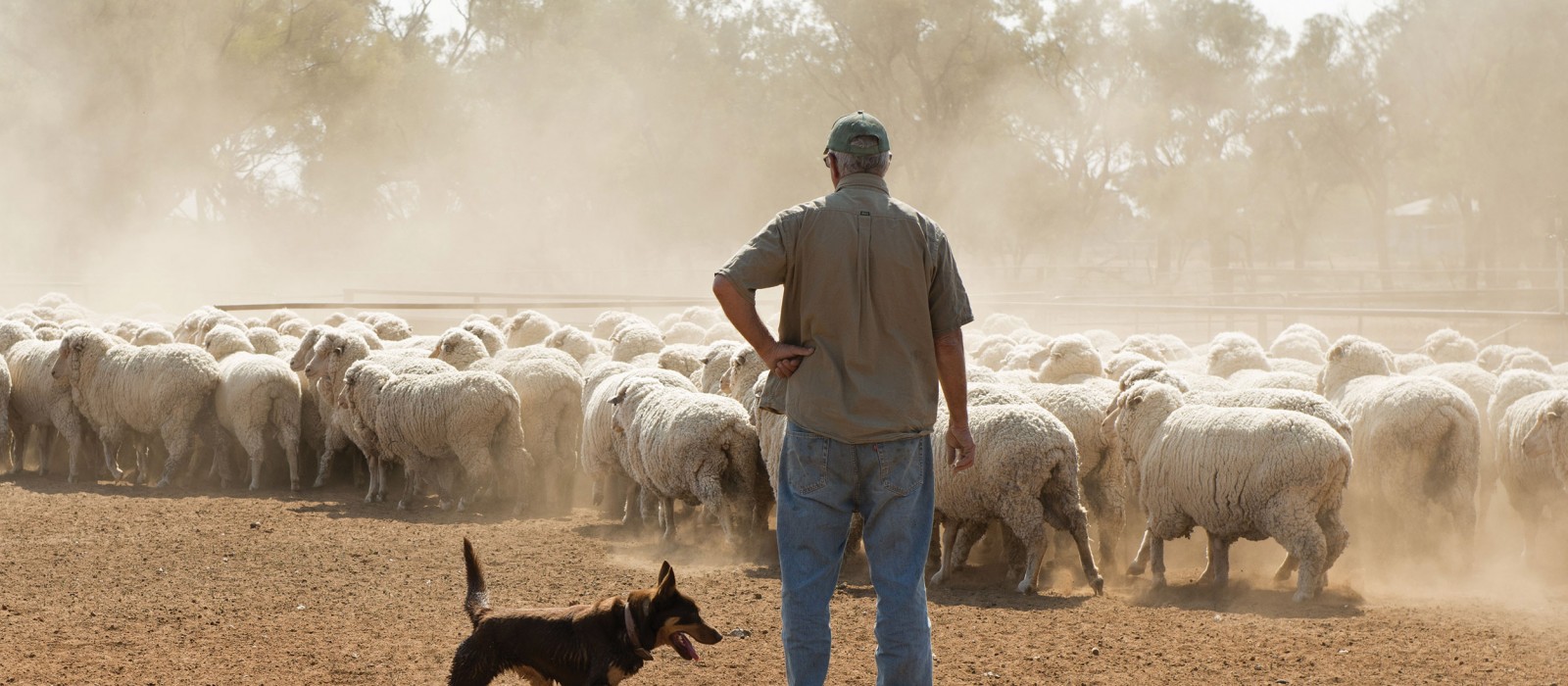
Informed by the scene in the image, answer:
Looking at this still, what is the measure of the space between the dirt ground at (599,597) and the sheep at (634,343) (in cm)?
434

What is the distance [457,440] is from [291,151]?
38.9m

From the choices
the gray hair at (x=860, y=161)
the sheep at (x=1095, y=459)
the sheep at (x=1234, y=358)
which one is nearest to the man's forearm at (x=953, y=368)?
the gray hair at (x=860, y=161)

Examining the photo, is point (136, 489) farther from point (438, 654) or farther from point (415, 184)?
point (415, 184)

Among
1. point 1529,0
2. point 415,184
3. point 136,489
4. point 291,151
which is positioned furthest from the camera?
point 415,184

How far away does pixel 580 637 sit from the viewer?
4422 mm

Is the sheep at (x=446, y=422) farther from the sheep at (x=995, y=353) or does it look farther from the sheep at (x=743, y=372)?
the sheep at (x=995, y=353)

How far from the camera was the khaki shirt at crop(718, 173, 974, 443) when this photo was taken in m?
3.84

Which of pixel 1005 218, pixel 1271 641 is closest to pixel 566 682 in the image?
pixel 1271 641

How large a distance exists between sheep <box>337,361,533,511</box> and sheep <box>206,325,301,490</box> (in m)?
1.09

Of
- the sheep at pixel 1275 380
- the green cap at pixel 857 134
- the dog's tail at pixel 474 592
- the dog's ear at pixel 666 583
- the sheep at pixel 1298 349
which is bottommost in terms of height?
the dog's tail at pixel 474 592

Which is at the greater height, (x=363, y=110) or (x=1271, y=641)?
(x=363, y=110)

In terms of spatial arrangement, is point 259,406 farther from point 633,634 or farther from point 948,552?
point 633,634

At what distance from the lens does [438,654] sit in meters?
5.78

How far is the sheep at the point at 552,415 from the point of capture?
10.8m
